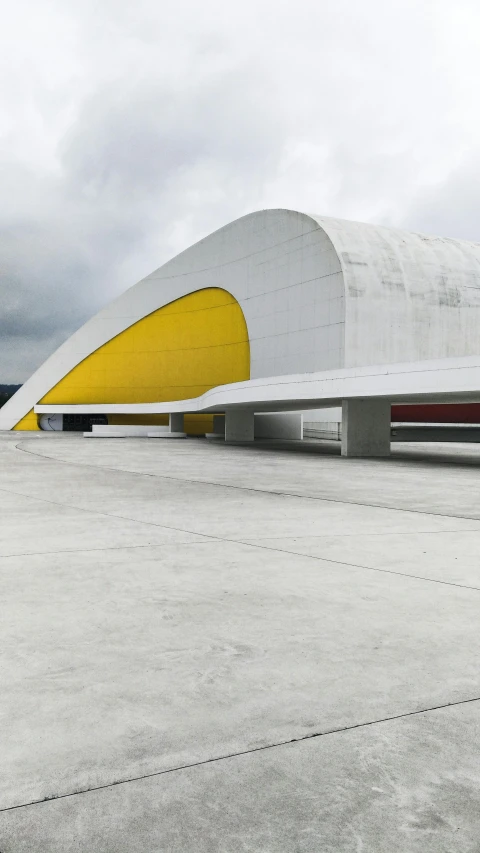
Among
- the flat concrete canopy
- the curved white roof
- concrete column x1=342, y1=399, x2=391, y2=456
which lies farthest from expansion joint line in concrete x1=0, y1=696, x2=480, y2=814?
the curved white roof

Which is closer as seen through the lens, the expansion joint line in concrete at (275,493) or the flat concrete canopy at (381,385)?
the expansion joint line in concrete at (275,493)

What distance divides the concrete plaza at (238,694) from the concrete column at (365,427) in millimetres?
14547

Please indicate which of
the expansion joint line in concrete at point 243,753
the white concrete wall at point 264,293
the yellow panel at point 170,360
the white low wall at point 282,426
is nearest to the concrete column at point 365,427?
the white concrete wall at point 264,293

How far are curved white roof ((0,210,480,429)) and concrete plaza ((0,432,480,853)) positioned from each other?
1176 inches

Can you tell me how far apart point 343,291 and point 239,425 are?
27.3ft

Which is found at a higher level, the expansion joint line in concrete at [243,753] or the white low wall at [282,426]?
the white low wall at [282,426]

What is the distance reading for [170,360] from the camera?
45.4m

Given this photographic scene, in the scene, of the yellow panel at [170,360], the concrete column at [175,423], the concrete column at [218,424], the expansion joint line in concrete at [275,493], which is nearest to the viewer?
the expansion joint line in concrete at [275,493]

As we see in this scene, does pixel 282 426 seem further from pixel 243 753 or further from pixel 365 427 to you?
pixel 243 753

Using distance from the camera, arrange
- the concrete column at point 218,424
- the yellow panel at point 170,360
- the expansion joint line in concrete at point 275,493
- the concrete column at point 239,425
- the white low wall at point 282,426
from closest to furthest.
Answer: the expansion joint line in concrete at point 275,493 < the concrete column at point 239,425 < the white low wall at point 282,426 < the yellow panel at point 170,360 < the concrete column at point 218,424

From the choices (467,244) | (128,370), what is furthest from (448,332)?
(128,370)

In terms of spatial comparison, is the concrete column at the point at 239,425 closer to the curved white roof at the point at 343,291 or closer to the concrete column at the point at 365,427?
the curved white roof at the point at 343,291

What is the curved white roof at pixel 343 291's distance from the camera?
34750 mm

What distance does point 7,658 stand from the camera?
2.91 meters
